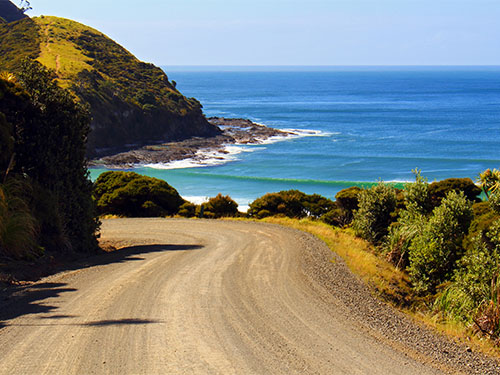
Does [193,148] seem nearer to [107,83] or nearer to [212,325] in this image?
[107,83]

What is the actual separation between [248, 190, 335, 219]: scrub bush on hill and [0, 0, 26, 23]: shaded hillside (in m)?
135

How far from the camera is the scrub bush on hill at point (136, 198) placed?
113 feet

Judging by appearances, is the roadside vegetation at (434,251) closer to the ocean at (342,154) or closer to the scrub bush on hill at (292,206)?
the scrub bush on hill at (292,206)

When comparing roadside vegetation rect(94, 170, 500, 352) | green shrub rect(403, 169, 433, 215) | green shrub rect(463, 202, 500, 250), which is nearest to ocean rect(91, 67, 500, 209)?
roadside vegetation rect(94, 170, 500, 352)

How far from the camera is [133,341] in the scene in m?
8.87

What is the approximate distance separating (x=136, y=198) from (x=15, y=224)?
20.4 metres

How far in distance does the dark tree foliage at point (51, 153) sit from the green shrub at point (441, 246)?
11796 mm

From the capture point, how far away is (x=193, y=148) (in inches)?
3113

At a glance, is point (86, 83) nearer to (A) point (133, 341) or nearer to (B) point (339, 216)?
(B) point (339, 216)

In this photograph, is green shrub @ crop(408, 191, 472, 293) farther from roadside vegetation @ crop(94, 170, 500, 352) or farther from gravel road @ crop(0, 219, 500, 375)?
gravel road @ crop(0, 219, 500, 375)

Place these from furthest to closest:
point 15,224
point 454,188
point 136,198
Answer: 1. point 136,198
2. point 454,188
3. point 15,224

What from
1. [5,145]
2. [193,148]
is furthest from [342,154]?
[5,145]

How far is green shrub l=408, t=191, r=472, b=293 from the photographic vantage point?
17500 millimetres

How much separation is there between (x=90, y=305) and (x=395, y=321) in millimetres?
6643
